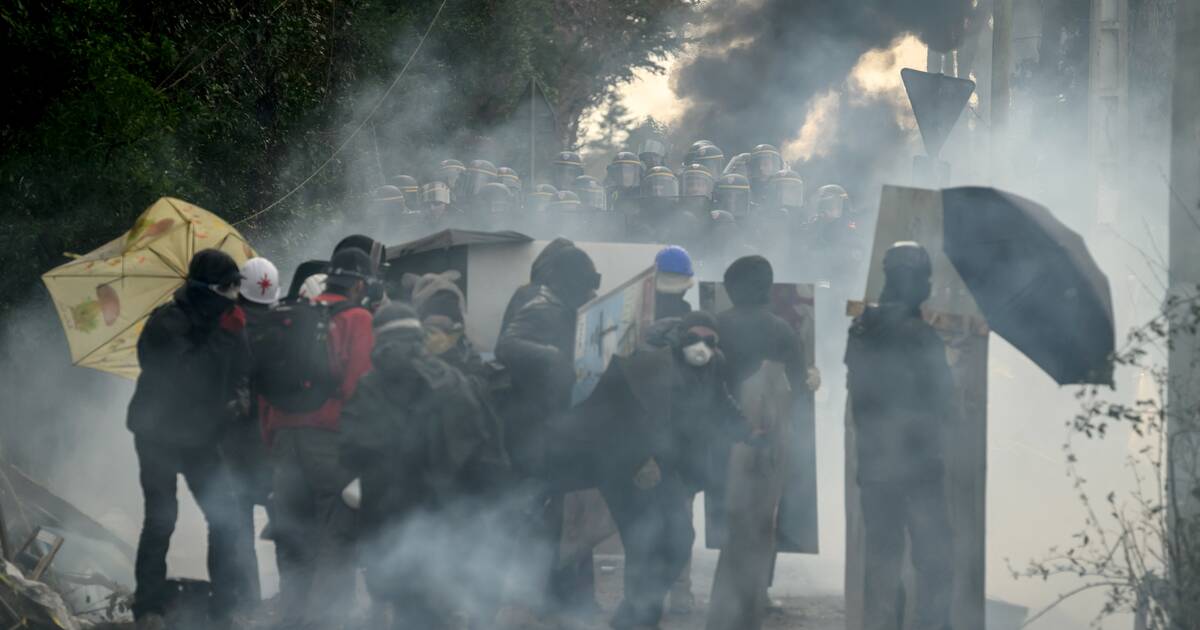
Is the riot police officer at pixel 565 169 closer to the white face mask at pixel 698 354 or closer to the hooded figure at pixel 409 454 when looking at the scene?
the white face mask at pixel 698 354

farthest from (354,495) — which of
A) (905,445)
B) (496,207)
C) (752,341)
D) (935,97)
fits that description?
(496,207)

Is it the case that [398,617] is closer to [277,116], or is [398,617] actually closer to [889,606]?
[889,606]

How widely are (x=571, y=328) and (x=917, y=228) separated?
5.91ft

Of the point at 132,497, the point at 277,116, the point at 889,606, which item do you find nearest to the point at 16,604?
the point at 889,606

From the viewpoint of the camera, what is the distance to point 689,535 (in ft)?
23.2

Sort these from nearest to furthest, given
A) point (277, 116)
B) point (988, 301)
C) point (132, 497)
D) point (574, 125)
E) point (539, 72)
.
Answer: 1. point (988, 301)
2. point (132, 497)
3. point (277, 116)
4. point (539, 72)
5. point (574, 125)

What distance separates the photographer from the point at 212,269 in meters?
6.42

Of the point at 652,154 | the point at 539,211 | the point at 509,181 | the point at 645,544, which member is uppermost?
the point at 652,154

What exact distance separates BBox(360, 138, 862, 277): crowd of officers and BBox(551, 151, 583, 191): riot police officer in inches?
44.7

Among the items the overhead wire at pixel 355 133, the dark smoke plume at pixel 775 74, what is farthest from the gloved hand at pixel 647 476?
the dark smoke plume at pixel 775 74

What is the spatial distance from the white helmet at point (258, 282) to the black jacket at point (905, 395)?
2.81 meters

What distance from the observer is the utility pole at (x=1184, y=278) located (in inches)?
226

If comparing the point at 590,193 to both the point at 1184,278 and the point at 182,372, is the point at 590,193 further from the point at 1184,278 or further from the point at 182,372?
the point at 1184,278

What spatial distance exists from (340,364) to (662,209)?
942 cm
